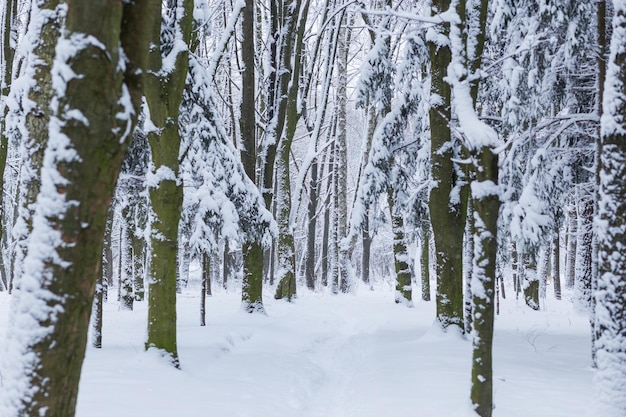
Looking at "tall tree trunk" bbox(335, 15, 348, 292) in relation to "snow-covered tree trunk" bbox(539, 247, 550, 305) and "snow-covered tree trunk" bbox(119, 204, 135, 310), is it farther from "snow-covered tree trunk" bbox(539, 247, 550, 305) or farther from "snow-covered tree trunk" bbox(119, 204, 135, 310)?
"snow-covered tree trunk" bbox(119, 204, 135, 310)

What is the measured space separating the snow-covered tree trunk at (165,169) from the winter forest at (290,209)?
0.03m

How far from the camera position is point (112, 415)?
4371 millimetres

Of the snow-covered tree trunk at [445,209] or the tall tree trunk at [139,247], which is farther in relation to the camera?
the tall tree trunk at [139,247]

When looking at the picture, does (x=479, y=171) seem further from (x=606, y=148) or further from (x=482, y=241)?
(x=606, y=148)

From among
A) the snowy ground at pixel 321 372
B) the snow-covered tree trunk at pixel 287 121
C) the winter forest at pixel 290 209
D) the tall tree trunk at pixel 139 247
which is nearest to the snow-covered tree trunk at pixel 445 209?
the winter forest at pixel 290 209

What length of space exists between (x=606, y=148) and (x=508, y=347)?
4874mm

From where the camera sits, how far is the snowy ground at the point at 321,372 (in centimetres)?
532

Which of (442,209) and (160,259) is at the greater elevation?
(442,209)

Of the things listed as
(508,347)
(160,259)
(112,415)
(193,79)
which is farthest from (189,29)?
(508,347)

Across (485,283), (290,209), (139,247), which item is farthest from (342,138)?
(485,283)

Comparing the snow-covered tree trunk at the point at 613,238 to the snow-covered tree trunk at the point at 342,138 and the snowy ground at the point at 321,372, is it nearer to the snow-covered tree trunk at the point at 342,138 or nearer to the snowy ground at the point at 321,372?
the snowy ground at the point at 321,372

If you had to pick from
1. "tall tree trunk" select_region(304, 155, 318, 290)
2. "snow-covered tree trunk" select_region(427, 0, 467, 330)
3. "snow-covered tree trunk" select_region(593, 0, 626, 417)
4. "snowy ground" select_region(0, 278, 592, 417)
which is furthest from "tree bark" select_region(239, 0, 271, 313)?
"tall tree trunk" select_region(304, 155, 318, 290)

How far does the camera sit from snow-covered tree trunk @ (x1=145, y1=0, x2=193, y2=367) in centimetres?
656

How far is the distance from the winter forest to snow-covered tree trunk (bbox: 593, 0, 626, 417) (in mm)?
19
